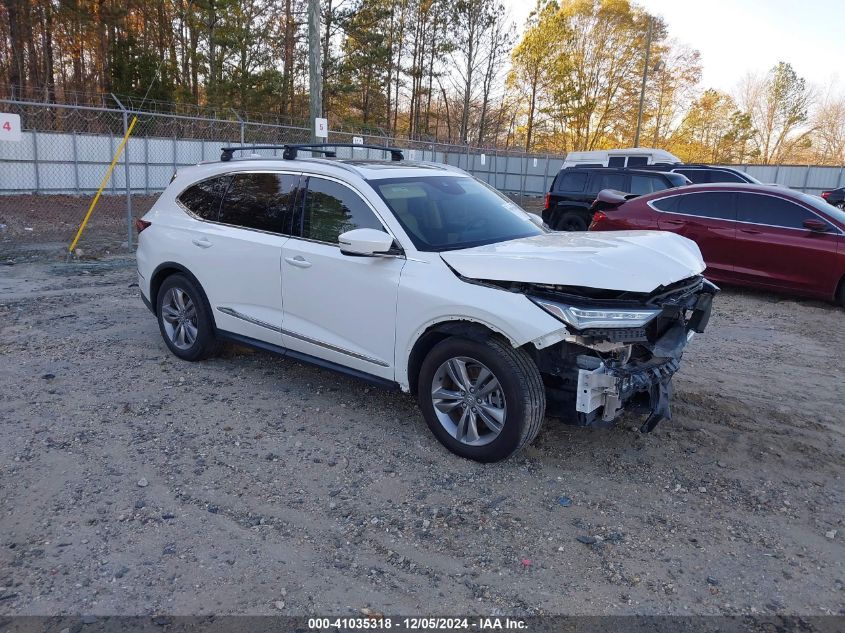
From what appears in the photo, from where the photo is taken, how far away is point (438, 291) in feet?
12.6

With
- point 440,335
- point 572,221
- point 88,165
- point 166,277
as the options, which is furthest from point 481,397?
point 88,165

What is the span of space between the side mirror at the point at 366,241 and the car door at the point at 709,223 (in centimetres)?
→ 658

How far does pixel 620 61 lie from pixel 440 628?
172ft

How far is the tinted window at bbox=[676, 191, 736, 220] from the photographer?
29.9 ft

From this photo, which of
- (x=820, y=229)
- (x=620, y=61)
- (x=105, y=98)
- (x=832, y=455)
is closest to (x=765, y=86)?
(x=620, y=61)

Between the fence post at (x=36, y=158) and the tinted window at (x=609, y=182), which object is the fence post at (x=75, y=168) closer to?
the fence post at (x=36, y=158)

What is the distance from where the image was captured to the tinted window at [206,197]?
5.35 m

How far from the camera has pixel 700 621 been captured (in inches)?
104

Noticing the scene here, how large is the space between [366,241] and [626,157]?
21416 millimetres

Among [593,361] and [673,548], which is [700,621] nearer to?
[673,548]

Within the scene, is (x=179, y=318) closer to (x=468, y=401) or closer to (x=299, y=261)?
(x=299, y=261)

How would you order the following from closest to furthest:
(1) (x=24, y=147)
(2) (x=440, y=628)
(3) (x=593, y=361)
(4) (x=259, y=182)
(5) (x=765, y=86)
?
(2) (x=440, y=628), (3) (x=593, y=361), (4) (x=259, y=182), (1) (x=24, y=147), (5) (x=765, y=86)

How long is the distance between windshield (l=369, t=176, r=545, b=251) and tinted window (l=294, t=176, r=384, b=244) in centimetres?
→ 17

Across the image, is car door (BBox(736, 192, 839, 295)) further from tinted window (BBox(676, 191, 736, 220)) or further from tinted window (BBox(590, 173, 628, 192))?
tinted window (BBox(590, 173, 628, 192))
